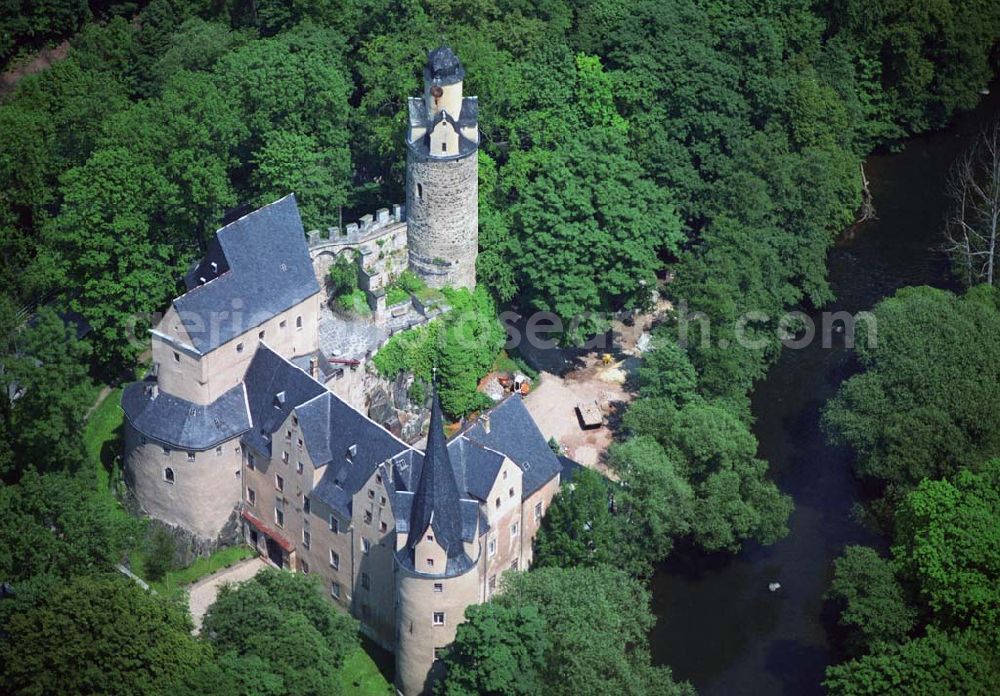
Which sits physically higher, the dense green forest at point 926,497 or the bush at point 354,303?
the bush at point 354,303

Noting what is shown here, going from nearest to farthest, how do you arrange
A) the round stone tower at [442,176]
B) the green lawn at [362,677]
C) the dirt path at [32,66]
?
the green lawn at [362,677]
the round stone tower at [442,176]
the dirt path at [32,66]

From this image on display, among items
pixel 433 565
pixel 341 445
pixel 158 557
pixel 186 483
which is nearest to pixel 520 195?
pixel 341 445

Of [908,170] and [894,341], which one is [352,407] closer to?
[894,341]

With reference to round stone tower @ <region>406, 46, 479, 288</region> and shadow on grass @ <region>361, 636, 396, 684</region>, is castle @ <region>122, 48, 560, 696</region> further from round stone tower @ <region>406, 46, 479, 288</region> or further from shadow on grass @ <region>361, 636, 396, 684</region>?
shadow on grass @ <region>361, 636, 396, 684</region>

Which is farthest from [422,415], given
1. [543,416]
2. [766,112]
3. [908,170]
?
[908,170]

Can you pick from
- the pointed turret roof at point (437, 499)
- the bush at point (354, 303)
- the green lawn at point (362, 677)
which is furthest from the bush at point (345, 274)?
the green lawn at point (362, 677)

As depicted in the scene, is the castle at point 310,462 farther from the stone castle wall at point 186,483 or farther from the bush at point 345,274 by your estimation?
the bush at point 345,274

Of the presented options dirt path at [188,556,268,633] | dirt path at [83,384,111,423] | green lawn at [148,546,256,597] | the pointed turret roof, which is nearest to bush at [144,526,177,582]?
green lawn at [148,546,256,597]

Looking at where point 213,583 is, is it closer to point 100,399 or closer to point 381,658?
Answer: point 381,658
